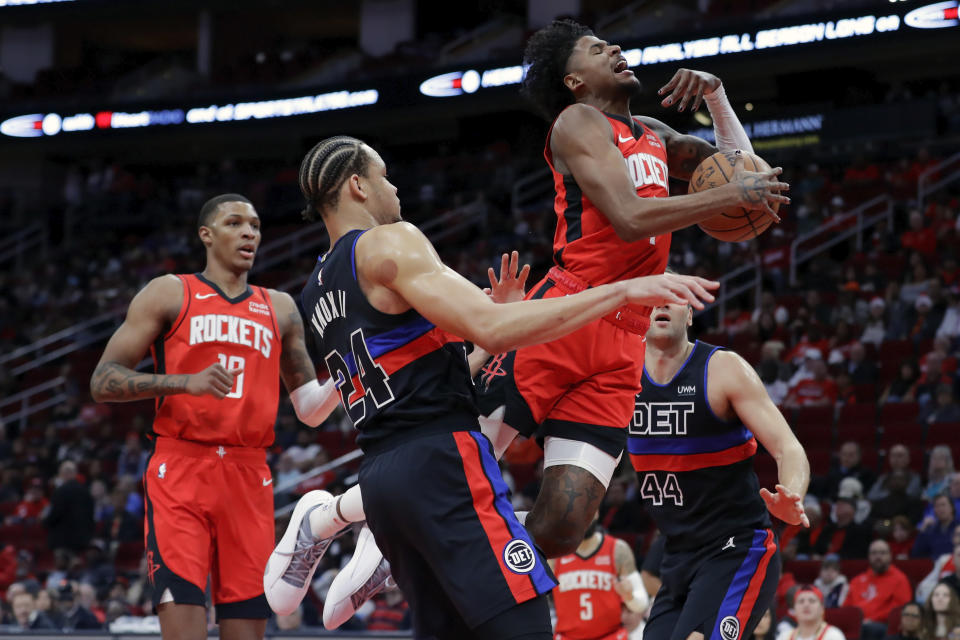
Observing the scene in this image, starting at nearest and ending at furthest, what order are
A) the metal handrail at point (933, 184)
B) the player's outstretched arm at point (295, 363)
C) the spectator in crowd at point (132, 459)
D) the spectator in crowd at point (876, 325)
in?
1. the player's outstretched arm at point (295, 363)
2. the spectator in crowd at point (876, 325)
3. the metal handrail at point (933, 184)
4. the spectator in crowd at point (132, 459)

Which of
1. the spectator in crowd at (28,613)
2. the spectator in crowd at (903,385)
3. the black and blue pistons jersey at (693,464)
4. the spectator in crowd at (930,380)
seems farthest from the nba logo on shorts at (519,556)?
the spectator in crowd at (903,385)

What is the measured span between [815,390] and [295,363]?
8.81 m

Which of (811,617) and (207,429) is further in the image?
(811,617)

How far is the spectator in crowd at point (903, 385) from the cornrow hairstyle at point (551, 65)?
29.5 feet

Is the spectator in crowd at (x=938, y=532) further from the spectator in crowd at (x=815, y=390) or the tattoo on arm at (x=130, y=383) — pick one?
the tattoo on arm at (x=130, y=383)

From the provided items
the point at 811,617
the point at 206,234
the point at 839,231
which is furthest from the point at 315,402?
the point at 839,231

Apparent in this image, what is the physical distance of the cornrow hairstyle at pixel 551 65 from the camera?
4.99m

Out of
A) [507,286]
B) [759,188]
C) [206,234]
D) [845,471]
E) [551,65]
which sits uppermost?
[551,65]

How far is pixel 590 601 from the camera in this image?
322 inches

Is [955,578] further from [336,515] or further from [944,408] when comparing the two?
[336,515]

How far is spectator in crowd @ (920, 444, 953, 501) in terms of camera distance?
36.2ft

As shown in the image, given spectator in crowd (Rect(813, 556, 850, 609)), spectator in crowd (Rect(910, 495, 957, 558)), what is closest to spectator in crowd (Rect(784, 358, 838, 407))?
spectator in crowd (Rect(910, 495, 957, 558))

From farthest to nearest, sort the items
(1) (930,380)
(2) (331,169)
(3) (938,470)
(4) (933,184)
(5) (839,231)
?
(5) (839,231) < (4) (933,184) < (1) (930,380) < (3) (938,470) < (2) (331,169)

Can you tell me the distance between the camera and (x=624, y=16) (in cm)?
2112
